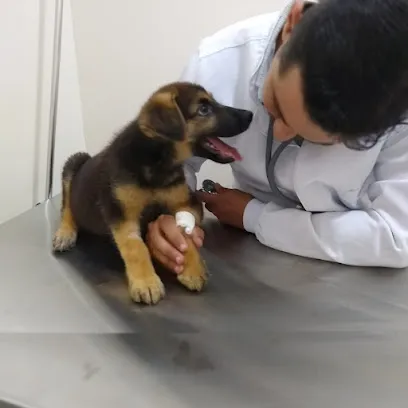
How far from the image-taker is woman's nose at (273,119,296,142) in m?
0.84

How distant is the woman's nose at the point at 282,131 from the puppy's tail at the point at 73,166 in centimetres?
35

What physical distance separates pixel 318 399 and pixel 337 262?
0.35m

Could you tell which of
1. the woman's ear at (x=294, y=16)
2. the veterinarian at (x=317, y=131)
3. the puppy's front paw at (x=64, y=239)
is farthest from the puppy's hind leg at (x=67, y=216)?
the woman's ear at (x=294, y=16)

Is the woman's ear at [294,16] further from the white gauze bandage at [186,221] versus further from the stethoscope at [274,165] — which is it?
the white gauze bandage at [186,221]

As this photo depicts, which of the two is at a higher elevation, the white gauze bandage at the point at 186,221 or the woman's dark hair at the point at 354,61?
the woman's dark hair at the point at 354,61

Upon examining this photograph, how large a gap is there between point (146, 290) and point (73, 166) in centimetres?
35

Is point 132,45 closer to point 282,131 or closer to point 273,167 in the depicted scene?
point 273,167

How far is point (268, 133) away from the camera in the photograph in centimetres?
98

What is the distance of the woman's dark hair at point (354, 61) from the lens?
662 millimetres

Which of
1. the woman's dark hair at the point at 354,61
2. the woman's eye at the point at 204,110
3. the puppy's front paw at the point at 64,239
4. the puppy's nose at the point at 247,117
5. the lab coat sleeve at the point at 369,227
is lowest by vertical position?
the puppy's front paw at the point at 64,239

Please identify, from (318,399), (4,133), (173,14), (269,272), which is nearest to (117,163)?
(269,272)

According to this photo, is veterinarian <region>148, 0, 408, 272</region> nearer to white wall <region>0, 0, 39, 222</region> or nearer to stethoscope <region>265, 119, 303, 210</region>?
stethoscope <region>265, 119, 303, 210</region>

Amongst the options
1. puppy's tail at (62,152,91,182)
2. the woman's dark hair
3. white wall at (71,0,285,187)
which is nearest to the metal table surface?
puppy's tail at (62,152,91,182)

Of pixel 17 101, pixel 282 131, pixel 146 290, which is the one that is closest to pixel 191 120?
pixel 282 131
